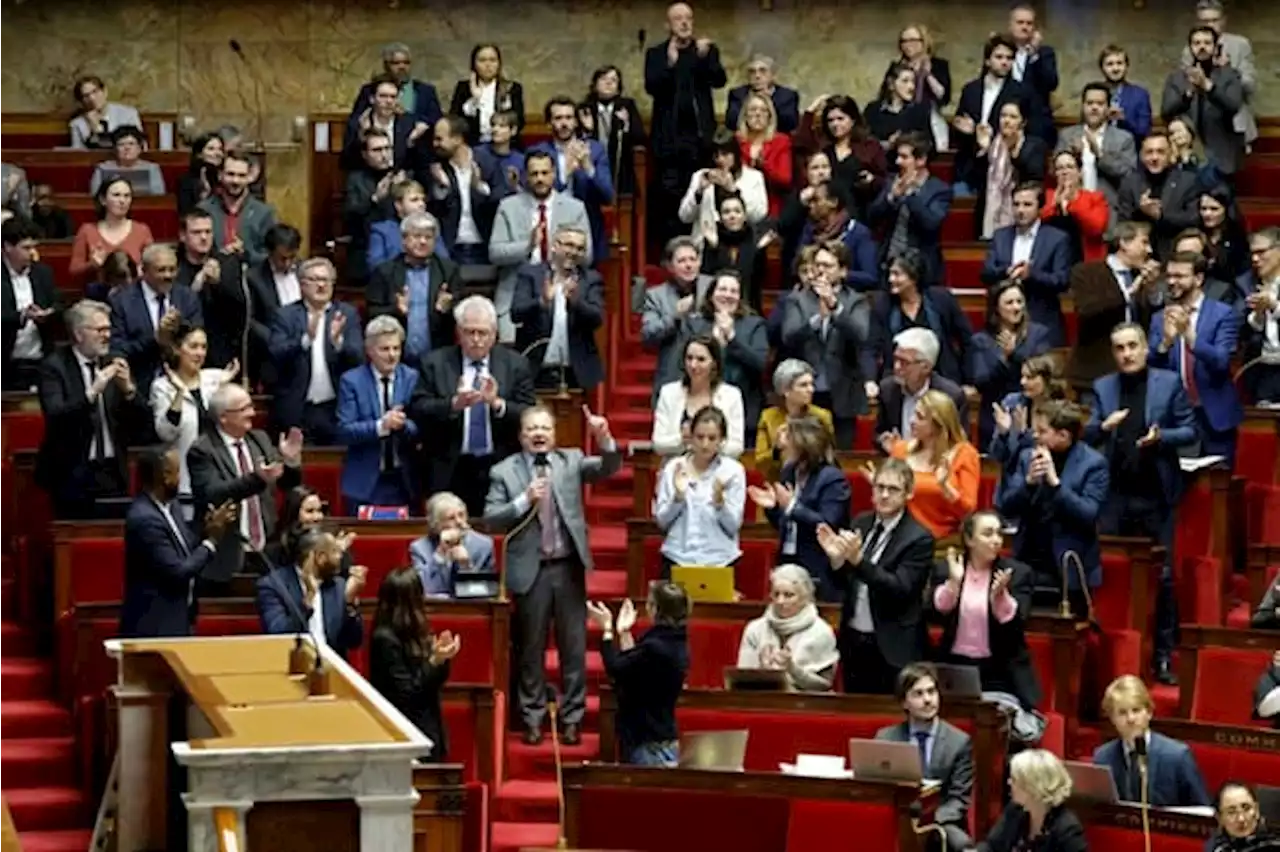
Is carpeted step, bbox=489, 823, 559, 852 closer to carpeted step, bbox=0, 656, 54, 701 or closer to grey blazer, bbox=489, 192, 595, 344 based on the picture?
carpeted step, bbox=0, 656, 54, 701

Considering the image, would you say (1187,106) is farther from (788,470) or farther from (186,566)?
(186,566)

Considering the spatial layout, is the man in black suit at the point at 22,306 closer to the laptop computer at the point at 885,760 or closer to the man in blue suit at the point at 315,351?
the man in blue suit at the point at 315,351

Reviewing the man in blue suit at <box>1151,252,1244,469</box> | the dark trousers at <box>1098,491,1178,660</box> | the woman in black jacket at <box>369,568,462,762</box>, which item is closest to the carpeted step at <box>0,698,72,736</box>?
the woman in black jacket at <box>369,568,462,762</box>

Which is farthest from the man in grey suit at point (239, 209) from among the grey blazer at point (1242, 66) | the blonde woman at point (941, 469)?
the grey blazer at point (1242, 66)

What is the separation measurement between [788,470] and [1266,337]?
1.86 metres

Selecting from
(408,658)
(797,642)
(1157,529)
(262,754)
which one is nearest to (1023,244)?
(1157,529)

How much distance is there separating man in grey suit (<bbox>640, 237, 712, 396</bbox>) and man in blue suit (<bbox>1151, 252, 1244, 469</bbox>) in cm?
131

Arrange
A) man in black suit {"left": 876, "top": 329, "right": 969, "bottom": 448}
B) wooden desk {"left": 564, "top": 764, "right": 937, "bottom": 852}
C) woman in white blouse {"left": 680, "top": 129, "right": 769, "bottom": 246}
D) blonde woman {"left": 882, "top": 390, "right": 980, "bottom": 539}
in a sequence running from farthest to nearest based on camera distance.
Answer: woman in white blouse {"left": 680, "top": 129, "right": 769, "bottom": 246}
man in black suit {"left": 876, "top": 329, "right": 969, "bottom": 448}
blonde woman {"left": 882, "top": 390, "right": 980, "bottom": 539}
wooden desk {"left": 564, "top": 764, "right": 937, "bottom": 852}

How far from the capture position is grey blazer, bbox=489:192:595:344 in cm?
990

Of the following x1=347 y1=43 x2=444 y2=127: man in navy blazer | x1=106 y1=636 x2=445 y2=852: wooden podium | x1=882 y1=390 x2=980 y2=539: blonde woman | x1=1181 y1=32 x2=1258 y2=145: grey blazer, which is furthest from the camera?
x1=1181 y1=32 x2=1258 y2=145: grey blazer

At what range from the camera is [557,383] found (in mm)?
9586

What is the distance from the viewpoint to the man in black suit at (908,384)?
29.0 feet

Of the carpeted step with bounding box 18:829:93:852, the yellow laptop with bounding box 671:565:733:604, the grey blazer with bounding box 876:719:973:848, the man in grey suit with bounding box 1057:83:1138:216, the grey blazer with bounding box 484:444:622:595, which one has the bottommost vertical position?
the carpeted step with bounding box 18:829:93:852

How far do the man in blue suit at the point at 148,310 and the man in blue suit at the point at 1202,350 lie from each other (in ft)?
8.94
